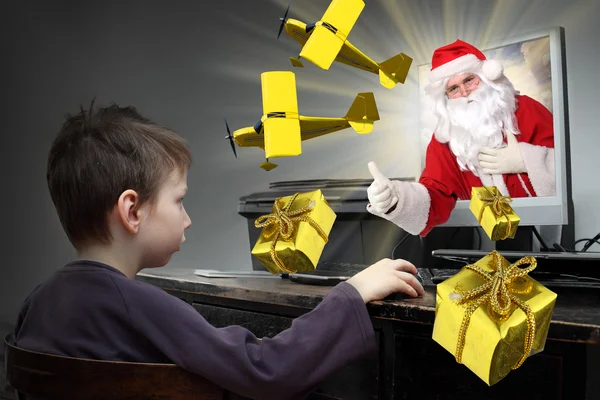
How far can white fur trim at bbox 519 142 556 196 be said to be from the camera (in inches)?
39.0

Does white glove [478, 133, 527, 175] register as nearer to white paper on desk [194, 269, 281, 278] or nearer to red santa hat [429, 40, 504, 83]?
red santa hat [429, 40, 504, 83]

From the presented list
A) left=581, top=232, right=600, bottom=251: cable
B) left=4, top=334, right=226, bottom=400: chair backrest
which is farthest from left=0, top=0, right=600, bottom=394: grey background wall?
left=4, top=334, right=226, bottom=400: chair backrest

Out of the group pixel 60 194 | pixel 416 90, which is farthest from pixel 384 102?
pixel 60 194

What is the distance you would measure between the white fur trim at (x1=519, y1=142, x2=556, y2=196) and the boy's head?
0.65 metres

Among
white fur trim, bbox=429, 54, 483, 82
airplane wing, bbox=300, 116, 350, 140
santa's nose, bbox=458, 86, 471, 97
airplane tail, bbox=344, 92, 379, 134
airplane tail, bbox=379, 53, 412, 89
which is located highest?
white fur trim, bbox=429, 54, 483, 82

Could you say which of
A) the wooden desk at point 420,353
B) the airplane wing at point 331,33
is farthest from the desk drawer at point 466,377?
the airplane wing at point 331,33

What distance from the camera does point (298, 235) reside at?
0.71m

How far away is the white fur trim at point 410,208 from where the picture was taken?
1.05 meters

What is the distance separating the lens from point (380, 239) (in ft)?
3.75

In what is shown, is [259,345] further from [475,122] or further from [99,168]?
[475,122]

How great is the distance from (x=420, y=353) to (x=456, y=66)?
673 millimetres

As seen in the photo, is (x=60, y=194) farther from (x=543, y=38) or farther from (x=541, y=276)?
(x=543, y=38)

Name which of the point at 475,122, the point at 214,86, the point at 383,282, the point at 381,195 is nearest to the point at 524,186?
the point at 475,122

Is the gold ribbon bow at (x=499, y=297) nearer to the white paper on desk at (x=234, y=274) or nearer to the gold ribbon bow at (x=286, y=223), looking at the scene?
the gold ribbon bow at (x=286, y=223)
